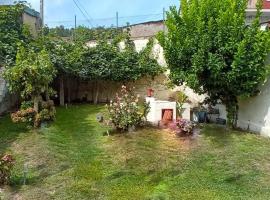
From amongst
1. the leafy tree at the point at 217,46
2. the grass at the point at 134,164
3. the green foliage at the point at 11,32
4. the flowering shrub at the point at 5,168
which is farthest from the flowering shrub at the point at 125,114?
the flowering shrub at the point at 5,168

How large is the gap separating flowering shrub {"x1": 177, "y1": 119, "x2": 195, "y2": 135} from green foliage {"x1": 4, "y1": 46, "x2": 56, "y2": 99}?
467cm

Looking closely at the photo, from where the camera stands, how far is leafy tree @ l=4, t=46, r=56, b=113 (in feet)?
48.6

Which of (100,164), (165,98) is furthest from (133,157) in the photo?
(165,98)

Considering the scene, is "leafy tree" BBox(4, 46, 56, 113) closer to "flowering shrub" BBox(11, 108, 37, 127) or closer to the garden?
the garden

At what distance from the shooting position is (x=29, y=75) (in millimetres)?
14867

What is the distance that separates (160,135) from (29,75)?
4649 millimetres

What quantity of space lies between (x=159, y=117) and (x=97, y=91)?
20.5ft

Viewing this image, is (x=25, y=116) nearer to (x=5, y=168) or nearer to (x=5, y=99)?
(x=5, y=99)

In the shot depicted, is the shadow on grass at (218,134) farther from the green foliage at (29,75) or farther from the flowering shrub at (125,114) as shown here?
the green foliage at (29,75)

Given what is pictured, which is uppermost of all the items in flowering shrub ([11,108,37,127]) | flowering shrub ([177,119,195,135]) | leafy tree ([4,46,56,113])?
leafy tree ([4,46,56,113])

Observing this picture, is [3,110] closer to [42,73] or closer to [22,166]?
[42,73]

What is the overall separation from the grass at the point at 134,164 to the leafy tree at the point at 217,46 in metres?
1.85

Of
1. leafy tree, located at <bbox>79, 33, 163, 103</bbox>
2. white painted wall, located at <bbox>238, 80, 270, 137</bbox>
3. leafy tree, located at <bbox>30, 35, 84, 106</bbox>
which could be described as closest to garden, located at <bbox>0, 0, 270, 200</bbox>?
white painted wall, located at <bbox>238, 80, 270, 137</bbox>

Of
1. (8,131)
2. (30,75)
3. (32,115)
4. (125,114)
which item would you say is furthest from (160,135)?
(8,131)
